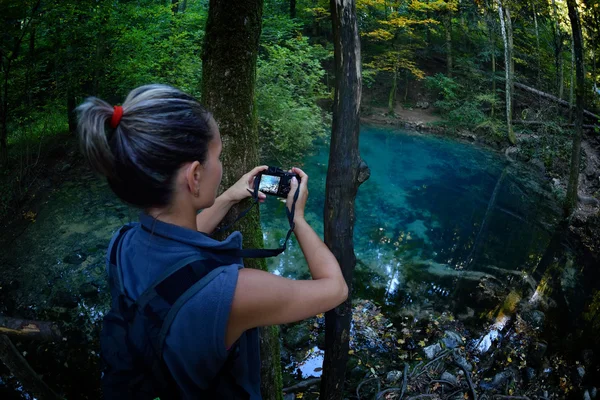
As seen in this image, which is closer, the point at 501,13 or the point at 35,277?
the point at 35,277

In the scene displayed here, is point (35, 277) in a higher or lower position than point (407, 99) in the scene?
lower

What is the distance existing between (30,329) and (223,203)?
5.34 ft

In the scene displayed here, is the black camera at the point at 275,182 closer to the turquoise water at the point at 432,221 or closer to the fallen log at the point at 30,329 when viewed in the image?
the fallen log at the point at 30,329

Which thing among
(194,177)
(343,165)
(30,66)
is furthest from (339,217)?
(30,66)

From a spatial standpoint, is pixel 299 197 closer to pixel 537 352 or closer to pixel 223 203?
pixel 223 203

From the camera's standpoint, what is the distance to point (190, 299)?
958 millimetres

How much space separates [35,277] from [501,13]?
16725mm

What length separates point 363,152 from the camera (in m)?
13.7

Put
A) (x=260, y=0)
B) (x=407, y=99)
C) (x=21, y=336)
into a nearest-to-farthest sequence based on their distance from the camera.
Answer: (x=260, y=0)
(x=21, y=336)
(x=407, y=99)

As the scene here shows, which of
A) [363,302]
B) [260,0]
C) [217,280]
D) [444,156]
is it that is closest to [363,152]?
[444,156]

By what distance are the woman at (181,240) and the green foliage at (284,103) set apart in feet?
27.0

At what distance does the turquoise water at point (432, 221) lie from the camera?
654 cm

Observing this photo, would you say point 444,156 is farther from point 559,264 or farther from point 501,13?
point 559,264

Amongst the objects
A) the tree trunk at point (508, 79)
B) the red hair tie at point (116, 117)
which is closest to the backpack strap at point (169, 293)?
the red hair tie at point (116, 117)
